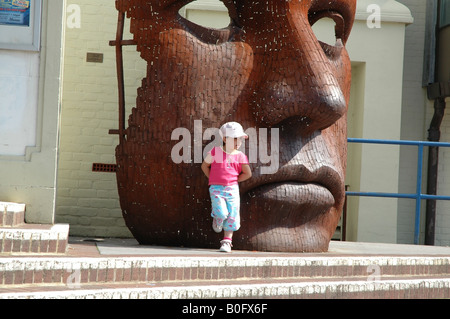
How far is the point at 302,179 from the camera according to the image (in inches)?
213

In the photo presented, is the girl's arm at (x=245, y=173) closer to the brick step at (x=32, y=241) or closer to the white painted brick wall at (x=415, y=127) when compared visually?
the brick step at (x=32, y=241)

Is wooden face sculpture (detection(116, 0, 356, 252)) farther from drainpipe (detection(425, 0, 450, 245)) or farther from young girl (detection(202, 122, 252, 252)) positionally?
drainpipe (detection(425, 0, 450, 245))

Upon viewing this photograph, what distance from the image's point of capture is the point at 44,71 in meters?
5.13

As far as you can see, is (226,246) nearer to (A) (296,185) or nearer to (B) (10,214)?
(A) (296,185)

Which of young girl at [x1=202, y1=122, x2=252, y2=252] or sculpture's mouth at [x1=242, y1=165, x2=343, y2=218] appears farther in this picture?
sculpture's mouth at [x1=242, y1=165, x2=343, y2=218]

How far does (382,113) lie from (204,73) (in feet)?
15.4

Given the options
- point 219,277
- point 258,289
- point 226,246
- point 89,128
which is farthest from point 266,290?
point 89,128

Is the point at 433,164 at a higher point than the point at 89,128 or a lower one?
lower

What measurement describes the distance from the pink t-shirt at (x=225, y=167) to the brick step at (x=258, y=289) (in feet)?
2.98

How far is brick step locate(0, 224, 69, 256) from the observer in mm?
4277

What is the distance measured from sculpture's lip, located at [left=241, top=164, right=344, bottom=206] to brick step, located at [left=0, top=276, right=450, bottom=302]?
869 millimetres

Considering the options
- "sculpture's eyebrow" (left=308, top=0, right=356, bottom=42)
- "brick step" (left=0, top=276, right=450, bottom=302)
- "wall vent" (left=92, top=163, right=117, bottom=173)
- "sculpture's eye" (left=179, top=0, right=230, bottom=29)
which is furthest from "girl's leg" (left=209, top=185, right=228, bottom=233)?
"sculpture's eye" (left=179, top=0, right=230, bottom=29)

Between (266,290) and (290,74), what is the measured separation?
5.73 ft
